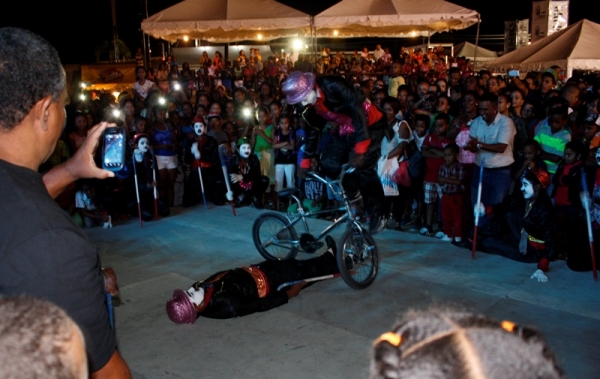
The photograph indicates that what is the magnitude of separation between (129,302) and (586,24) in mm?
10992

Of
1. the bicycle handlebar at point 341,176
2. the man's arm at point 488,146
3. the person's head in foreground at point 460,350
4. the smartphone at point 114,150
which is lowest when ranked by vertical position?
the bicycle handlebar at point 341,176

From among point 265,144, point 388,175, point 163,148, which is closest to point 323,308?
point 388,175

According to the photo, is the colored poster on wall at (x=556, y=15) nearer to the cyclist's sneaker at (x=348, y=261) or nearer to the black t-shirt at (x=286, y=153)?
the black t-shirt at (x=286, y=153)

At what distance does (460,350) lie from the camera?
39.5 inches

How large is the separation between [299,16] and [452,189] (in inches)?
233

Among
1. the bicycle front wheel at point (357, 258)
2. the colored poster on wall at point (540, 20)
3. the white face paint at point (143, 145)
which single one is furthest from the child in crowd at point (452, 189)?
the colored poster on wall at point (540, 20)

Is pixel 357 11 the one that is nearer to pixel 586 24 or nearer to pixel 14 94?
pixel 586 24

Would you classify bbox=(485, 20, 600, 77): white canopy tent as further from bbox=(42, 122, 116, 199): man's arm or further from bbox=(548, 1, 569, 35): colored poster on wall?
bbox=(42, 122, 116, 199): man's arm

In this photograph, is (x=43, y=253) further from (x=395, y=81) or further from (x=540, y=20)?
(x=540, y=20)

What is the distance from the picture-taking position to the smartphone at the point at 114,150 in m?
2.61

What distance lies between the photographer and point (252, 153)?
8508 millimetres

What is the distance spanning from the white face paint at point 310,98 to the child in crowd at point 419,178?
2.18 meters

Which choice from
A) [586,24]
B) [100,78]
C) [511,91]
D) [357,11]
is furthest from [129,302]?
[100,78]

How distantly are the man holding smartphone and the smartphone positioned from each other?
926mm
